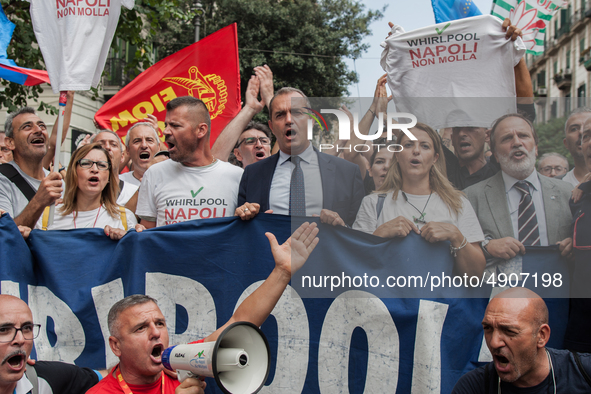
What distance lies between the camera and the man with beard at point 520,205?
3.03 m

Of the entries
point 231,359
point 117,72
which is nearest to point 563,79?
point 117,72

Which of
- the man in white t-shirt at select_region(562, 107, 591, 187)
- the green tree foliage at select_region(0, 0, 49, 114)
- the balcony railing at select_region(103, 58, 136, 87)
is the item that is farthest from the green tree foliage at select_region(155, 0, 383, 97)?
the man in white t-shirt at select_region(562, 107, 591, 187)

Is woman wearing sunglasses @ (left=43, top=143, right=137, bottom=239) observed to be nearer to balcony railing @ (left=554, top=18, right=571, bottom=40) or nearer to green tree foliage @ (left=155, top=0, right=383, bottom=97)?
green tree foliage @ (left=155, top=0, right=383, bottom=97)

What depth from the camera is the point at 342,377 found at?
323cm

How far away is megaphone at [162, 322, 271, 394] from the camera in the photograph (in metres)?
2.11

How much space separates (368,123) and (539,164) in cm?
96

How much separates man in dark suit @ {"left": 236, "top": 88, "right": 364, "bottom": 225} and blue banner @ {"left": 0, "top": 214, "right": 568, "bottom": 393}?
115 mm

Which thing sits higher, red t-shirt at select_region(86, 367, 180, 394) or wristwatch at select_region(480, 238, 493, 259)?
wristwatch at select_region(480, 238, 493, 259)

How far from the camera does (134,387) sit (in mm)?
2717

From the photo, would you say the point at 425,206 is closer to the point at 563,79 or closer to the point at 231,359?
the point at 231,359

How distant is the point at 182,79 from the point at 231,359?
534 cm

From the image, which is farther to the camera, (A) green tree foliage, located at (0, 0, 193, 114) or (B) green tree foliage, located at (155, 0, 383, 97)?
(B) green tree foliage, located at (155, 0, 383, 97)

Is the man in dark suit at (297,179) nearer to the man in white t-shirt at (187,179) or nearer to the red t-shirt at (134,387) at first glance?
the man in white t-shirt at (187,179)

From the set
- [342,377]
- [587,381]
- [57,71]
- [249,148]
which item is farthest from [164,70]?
[587,381]
